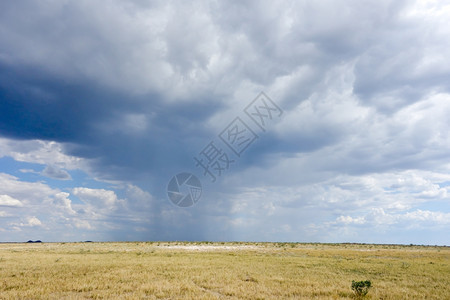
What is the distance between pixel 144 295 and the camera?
52.7ft

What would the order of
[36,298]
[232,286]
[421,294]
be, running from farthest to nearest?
1. [232,286]
2. [421,294]
3. [36,298]

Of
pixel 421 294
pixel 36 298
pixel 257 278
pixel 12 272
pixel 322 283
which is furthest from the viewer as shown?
pixel 12 272

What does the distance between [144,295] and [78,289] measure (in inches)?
184

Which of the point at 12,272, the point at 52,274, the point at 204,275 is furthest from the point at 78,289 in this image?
the point at 12,272

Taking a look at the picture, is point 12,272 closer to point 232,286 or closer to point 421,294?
point 232,286

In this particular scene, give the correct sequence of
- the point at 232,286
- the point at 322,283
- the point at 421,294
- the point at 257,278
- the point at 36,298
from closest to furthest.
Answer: the point at 36,298 < the point at 421,294 < the point at 232,286 < the point at 322,283 < the point at 257,278

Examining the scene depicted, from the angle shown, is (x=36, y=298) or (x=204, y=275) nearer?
(x=36, y=298)

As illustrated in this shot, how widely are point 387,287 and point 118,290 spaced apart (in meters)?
17.2

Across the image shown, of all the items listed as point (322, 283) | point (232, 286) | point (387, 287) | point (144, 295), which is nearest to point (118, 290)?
point (144, 295)

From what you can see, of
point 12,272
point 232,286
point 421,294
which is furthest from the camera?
point 12,272

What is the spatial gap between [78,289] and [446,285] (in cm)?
2454

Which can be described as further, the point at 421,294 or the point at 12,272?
the point at 12,272

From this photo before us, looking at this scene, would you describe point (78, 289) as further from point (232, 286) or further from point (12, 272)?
point (12, 272)

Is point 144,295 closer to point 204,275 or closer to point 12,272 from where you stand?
point 204,275
